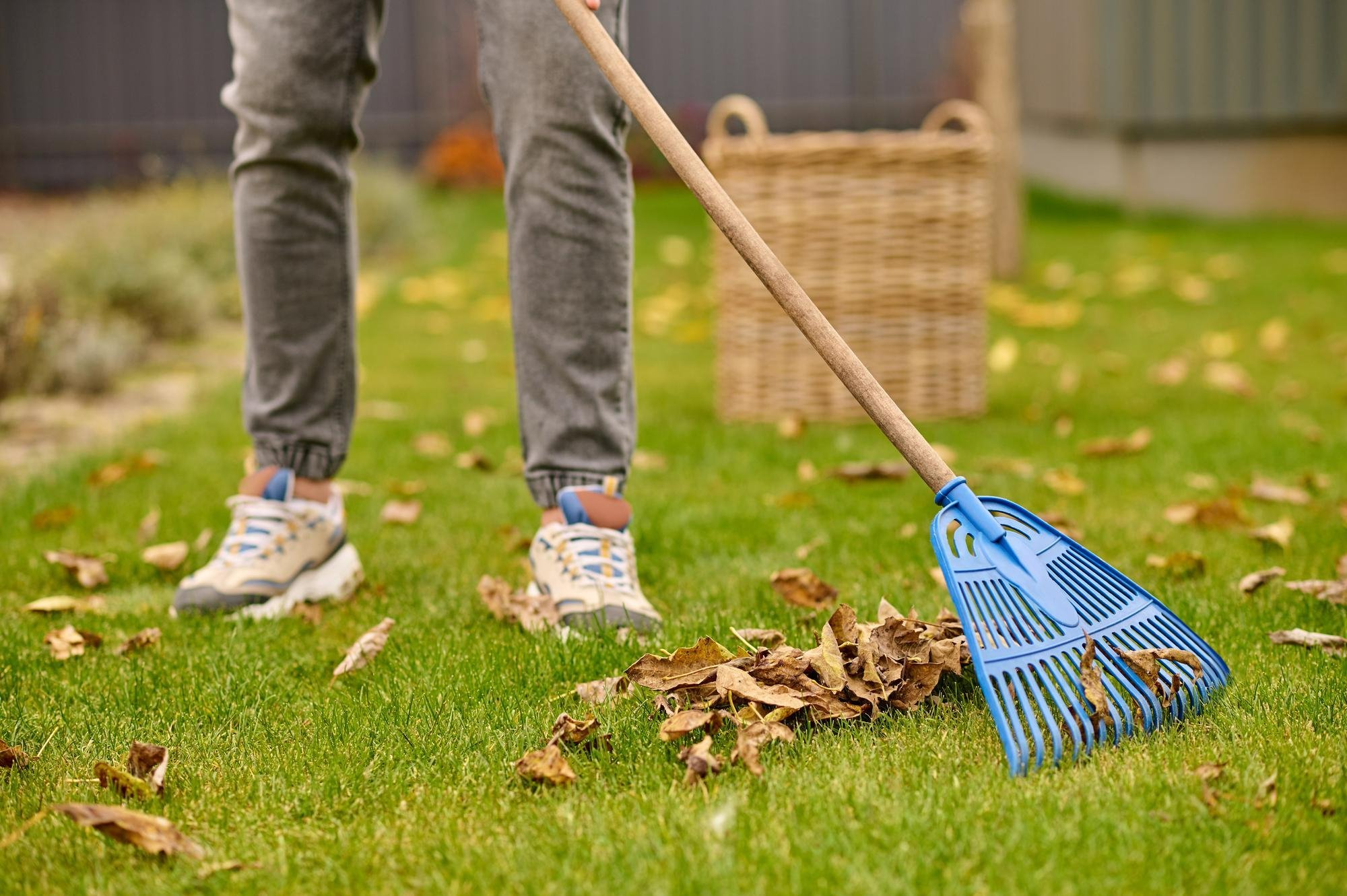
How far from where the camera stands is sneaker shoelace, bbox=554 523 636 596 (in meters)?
1.85

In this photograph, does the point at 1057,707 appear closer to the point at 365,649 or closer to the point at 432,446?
the point at 365,649

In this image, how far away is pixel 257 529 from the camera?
203cm

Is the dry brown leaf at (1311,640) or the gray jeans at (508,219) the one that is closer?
the dry brown leaf at (1311,640)

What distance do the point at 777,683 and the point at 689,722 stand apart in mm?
132

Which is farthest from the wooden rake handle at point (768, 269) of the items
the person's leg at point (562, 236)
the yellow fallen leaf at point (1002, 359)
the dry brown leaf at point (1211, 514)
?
the yellow fallen leaf at point (1002, 359)

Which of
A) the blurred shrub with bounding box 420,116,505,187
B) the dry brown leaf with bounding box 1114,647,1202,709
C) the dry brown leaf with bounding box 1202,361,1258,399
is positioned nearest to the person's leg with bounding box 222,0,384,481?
the dry brown leaf with bounding box 1114,647,1202,709

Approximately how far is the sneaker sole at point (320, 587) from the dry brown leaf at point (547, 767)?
714mm

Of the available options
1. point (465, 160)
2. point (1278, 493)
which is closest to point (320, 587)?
point (1278, 493)

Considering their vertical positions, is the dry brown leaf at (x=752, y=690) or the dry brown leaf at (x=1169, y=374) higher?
the dry brown leaf at (x=752, y=690)

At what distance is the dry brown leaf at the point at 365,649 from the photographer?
173cm

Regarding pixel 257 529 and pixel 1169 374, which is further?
pixel 1169 374

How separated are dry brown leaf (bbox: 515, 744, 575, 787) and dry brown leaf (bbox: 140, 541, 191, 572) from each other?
1.11 m

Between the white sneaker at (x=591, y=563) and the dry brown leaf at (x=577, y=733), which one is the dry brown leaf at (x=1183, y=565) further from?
the dry brown leaf at (x=577, y=733)

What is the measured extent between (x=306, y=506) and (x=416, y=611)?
0.80 ft
